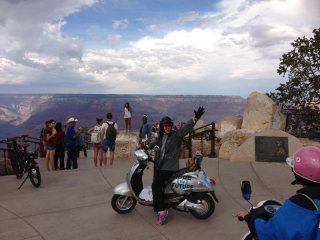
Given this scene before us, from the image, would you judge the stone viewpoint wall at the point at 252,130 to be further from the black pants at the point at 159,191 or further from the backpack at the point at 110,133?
the black pants at the point at 159,191

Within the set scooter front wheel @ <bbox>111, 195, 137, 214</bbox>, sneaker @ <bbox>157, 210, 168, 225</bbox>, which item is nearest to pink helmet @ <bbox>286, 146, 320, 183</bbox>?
sneaker @ <bbox>157, 210, 168, 225</bbox>

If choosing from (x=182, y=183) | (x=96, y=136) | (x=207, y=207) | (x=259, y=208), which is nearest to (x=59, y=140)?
(x=96, y=136)

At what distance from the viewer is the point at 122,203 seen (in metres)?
4.48

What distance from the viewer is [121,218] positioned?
4.37 m

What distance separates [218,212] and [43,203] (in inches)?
125

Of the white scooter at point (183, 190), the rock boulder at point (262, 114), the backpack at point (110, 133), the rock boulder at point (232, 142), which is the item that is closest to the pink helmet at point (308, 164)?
the white scooter at point (183, 190)

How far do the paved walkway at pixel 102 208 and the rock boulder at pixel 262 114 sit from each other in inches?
175

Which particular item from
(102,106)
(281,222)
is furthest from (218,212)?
(102,106)

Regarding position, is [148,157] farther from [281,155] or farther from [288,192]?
[281,155]

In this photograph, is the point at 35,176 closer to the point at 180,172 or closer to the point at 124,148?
the point at 180,172

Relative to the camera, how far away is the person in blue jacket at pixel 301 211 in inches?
62.1

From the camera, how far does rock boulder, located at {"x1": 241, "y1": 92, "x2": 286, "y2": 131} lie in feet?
37.5

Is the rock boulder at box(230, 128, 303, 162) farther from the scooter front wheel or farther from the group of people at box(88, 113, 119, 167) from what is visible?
the scooter front wheel

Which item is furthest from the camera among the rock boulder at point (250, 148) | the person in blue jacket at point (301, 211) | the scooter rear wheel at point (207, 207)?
the rock boulder at point (250, 148)
